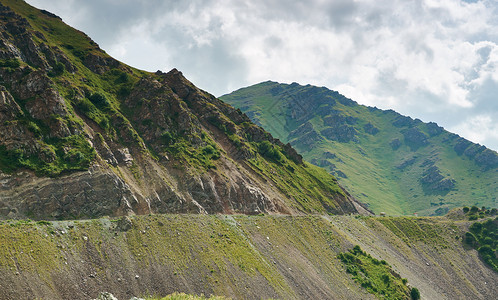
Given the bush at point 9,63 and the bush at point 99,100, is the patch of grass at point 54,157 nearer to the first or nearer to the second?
the bush at point 99,100

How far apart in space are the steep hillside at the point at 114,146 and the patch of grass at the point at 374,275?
89.8 feet

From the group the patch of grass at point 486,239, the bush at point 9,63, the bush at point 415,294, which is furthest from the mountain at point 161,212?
the bush at point 9,63

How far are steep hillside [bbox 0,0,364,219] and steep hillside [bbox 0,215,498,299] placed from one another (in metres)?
12.0

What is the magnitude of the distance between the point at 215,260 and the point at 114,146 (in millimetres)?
45232

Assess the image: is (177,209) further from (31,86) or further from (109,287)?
(31,86)

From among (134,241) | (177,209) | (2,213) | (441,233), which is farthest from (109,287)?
(441,233)

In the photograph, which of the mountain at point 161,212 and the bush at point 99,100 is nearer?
the mountain at point 161,212

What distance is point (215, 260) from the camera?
197ft

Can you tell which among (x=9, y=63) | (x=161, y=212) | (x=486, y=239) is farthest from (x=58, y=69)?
(x=486, y=239)

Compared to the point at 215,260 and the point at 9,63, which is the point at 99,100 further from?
the point at 215,260

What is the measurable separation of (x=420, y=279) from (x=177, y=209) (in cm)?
7339

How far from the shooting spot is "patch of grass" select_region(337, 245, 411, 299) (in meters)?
74.6

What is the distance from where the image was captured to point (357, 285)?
73.9 metres

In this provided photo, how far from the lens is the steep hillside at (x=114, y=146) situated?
6469 cm
